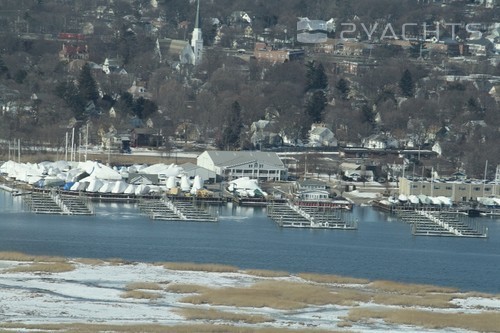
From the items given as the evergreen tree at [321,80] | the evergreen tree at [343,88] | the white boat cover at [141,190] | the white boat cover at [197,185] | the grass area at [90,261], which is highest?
the evergreen tree at [321,80]

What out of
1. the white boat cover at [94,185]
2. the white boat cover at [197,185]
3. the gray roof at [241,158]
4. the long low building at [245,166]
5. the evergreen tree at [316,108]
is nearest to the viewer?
the white boat cover at [94,185]

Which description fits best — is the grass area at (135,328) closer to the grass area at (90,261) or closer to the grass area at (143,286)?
Result: the grass area at (143,286)

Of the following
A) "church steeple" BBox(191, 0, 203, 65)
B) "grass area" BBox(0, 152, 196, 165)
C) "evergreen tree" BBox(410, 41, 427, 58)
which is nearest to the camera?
"grass area" BBox(0, 152, 196, 165)

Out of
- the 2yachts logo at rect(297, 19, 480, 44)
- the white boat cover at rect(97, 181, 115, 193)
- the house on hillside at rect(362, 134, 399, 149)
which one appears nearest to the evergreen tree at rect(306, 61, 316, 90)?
the house on hillside at rect(362, 134, 399, 149)

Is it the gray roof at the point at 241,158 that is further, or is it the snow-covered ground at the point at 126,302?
the gray roof at the point at 241,158

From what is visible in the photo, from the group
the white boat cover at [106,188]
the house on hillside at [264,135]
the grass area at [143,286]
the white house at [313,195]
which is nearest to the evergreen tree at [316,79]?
the house on hillside at [264,135]

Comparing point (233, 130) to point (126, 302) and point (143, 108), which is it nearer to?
point (143, 108)

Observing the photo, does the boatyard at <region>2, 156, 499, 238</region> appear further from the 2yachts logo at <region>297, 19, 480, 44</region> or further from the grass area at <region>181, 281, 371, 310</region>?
the 2yachts logo at <region>297, 19, 480, 44</region>

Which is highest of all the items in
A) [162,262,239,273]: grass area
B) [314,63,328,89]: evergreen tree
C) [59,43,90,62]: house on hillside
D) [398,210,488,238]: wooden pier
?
[59,43,90,62]: house on hillside
